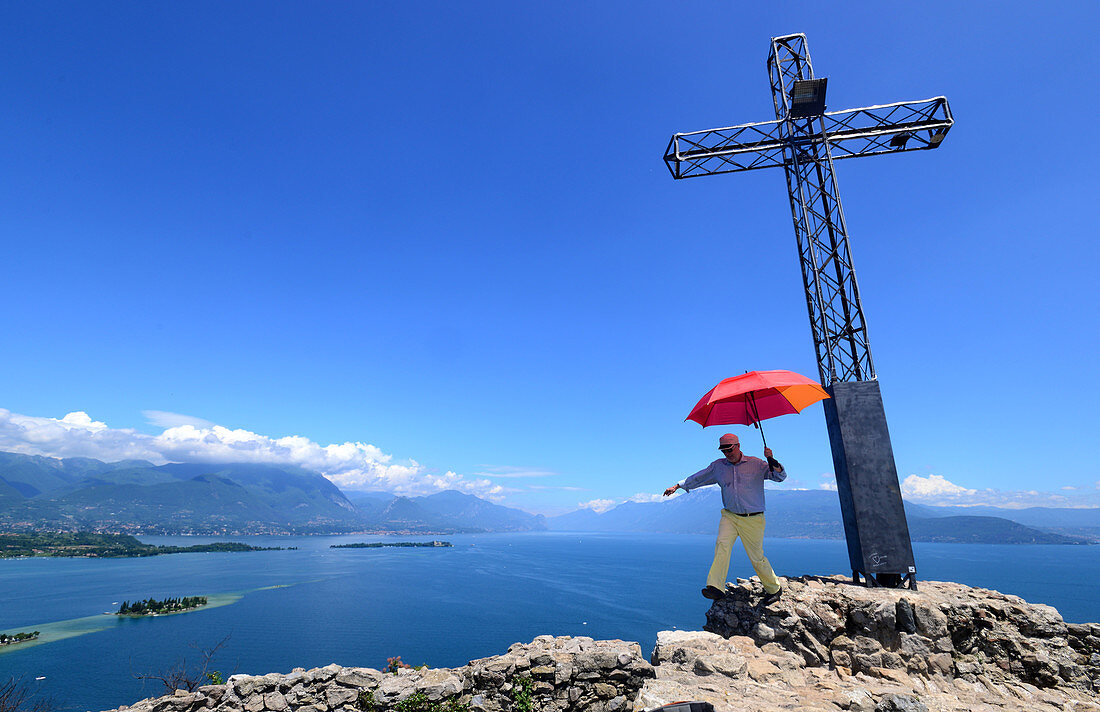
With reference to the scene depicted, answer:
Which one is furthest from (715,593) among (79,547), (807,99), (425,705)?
(79,547)

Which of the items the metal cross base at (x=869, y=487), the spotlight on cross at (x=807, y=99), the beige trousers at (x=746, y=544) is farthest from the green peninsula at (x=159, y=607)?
the spotlight on cross at (x=807, y=99)

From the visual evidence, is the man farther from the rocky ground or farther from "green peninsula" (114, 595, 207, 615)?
"green peninsula" (114, 595, 207, 615)

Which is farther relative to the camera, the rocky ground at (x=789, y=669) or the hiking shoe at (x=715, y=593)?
the hiking shoe at (x=715, y=593)

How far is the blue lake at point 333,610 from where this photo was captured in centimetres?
5322

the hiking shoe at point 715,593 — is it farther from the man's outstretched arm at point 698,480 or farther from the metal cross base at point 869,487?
the metal cross base at point 869,487

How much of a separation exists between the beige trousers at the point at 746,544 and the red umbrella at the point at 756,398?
135cm

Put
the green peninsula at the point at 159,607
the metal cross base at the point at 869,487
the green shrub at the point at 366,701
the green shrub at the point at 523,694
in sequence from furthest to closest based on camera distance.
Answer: the green peninsula at the point at 159,607
the metal cross base at the point at 869,487
the green shrub at the point at 366,701
the green shrub at the point at 523,694

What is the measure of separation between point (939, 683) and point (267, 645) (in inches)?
2945

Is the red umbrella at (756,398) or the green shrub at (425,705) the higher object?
the red umbrella at (756,398)

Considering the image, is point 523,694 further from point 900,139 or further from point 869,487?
point 900,139

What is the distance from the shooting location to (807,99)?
9625mm

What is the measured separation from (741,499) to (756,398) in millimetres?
1589

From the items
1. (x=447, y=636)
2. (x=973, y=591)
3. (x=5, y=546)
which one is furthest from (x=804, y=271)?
(x=5, y=546)

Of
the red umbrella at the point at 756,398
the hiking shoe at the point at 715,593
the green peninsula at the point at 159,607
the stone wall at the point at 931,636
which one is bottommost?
the green peninsula at the point at 159,607
